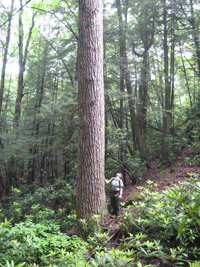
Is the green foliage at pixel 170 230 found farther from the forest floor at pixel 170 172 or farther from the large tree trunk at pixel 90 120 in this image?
the forest floor at pixel 170 172

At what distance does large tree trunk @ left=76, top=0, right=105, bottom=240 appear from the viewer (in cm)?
403

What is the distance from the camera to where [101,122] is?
438 centimetres

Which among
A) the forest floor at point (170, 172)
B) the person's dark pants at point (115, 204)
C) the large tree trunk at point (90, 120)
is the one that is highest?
the large tree trunk at point (90, 120)

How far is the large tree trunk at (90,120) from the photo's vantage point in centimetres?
403

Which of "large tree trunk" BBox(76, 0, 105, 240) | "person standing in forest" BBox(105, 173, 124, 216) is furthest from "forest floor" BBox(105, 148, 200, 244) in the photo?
"large tree trunk" BBox(76, 0, 105, 240)

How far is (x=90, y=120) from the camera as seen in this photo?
4227 mm

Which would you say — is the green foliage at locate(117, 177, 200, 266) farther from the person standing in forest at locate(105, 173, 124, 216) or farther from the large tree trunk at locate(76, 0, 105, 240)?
the person standing in forest at locate(105, 173, 124, 216)

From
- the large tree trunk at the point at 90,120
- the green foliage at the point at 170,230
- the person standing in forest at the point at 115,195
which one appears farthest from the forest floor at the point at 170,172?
the green foliage at the point at 170,230

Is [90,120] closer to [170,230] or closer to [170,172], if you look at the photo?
[170,230]

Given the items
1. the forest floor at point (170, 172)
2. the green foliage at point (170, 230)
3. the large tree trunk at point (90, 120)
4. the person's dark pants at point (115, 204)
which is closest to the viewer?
the green foliage at point (170, 230)

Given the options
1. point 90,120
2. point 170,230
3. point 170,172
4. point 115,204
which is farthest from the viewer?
point 170,172

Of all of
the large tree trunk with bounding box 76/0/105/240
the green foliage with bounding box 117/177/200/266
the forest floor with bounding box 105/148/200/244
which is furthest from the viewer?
Result: the forest floor with bounding box 105/148/200/244

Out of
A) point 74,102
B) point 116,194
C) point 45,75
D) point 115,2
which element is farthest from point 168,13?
point 116,194

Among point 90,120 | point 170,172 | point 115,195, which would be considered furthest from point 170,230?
point 170,172
